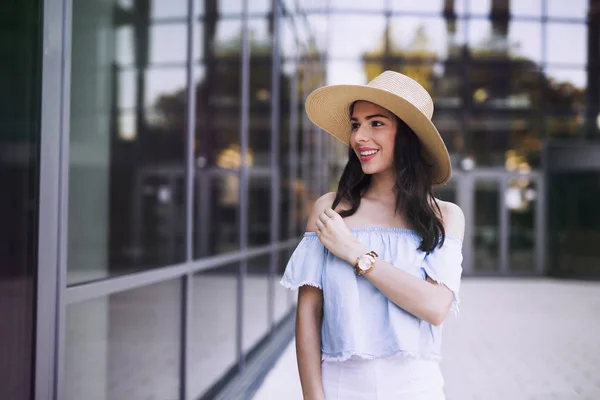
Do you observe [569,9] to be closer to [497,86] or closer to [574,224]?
Answer: [497,86]

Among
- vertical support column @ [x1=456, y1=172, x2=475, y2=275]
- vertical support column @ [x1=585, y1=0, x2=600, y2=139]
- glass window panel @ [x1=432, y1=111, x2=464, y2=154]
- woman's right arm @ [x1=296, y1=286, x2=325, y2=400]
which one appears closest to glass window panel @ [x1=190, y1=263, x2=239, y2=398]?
woman's right arm @ [x1=296, y1=286, x2=325, y2=400]

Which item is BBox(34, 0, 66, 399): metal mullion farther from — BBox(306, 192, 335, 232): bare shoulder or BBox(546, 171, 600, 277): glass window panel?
BBox(546, 171, 600, 277): glass window panel

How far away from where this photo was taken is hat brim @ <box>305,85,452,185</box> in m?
1.70

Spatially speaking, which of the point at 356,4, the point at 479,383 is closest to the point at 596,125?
the point at 356,4

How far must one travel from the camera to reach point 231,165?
14.4 meters

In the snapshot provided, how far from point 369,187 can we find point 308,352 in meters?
0.52

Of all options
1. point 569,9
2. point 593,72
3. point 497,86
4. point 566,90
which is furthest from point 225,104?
point 593,72

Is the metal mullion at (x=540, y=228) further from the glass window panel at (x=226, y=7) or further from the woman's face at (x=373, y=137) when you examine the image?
the woman's face at (x=373, y=137)

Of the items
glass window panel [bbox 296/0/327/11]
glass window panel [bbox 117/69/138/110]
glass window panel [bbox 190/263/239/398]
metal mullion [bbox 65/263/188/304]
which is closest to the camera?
metal mullion [bbox 65/263/188/304]

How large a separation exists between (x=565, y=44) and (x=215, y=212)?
9.36 m

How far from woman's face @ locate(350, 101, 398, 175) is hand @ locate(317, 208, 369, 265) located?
0.56 feet

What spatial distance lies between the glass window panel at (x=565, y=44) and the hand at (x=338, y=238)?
14.8m

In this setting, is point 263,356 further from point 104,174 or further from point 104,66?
point 104,66

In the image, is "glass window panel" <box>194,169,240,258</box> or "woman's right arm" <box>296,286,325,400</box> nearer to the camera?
"woman's right arm" <box>296,286,325,400</box>
